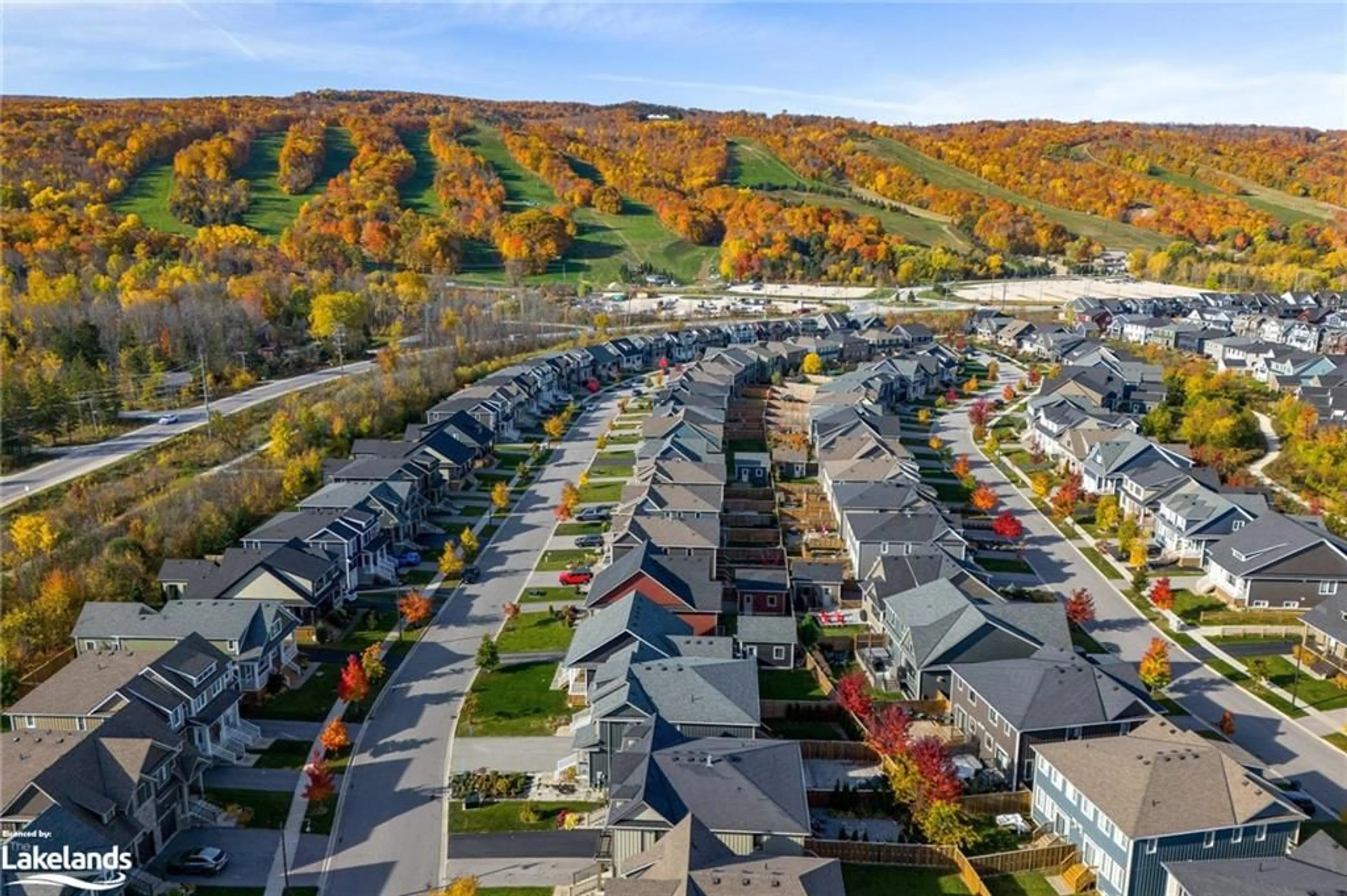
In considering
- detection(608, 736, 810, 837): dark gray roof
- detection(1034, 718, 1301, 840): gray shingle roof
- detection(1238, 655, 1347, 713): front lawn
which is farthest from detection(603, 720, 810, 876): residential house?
detection(1238, 655, 1347, 713): front lawn

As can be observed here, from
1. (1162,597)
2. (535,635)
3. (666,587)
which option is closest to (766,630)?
(666,587)

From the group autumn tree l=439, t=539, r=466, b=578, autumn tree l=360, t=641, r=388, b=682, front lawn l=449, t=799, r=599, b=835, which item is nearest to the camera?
front lawn l=449, t=799, r=599, b=835

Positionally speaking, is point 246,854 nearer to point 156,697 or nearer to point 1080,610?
point 156,697

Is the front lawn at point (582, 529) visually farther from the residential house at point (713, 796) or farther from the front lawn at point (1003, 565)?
the residential house at point (713, 796)

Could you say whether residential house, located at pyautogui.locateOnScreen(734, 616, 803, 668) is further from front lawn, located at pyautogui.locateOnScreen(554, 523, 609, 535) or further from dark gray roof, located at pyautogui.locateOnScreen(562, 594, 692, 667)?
front lawn, located at pyautogui.locateOnScreen(554, 523, 609, 535)

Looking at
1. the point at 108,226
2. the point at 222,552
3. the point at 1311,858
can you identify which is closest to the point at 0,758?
the point at 222,552

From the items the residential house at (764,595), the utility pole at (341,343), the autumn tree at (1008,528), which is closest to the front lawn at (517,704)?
the residential house at (764,595)
